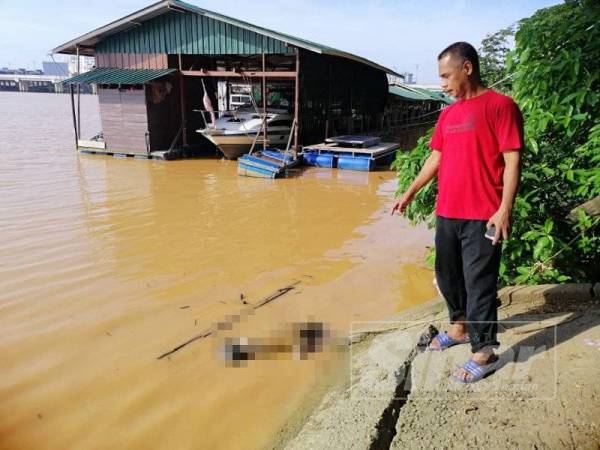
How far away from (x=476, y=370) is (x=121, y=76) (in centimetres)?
1580

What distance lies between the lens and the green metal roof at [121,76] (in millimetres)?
15062

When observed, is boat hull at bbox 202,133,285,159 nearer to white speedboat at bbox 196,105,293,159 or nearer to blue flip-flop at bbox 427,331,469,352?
white speedboat at bbox 196,105,293,159

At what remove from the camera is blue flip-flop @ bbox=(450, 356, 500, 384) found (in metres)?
2.82

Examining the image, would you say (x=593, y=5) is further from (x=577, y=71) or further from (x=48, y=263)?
(x=48, y=263)

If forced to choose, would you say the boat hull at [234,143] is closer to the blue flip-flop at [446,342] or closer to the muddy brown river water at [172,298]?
the muddy brown river water at [172,298]

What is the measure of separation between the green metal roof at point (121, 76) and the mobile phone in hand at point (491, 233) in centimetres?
1420

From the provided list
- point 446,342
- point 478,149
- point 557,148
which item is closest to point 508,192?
point 478,149

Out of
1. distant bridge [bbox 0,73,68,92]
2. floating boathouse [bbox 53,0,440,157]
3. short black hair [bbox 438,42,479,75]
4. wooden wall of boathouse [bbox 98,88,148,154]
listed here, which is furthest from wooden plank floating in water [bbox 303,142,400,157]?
distant bridge [bbox 0,73,68,92]

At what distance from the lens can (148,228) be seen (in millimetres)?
7812

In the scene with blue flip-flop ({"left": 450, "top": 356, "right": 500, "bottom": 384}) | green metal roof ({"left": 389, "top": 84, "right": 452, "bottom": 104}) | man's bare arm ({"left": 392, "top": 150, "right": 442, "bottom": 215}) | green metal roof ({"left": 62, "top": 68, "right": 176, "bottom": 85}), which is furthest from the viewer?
green metal roof ({"left": 389, "top": 84, "right": 452, "bottom": 104})

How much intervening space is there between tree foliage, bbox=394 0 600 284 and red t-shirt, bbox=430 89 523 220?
145 centimetres

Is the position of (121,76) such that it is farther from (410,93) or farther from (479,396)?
(410,93)

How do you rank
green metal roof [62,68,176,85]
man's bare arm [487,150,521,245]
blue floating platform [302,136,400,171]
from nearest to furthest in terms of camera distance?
man's bare arm [487,150,521,245] < blue floating platform [302,136,400,171] < green metal roof [62,68,176,85]

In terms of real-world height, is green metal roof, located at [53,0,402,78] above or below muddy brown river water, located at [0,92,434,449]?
above
